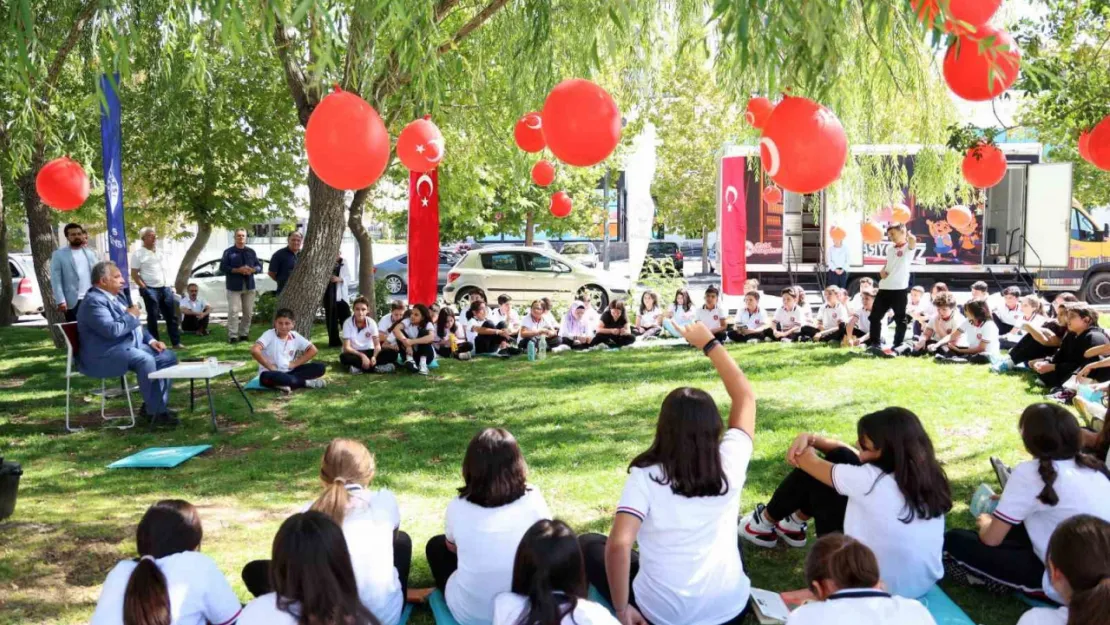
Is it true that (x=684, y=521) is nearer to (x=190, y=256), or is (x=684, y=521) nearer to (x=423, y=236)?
(x=423, y=236)

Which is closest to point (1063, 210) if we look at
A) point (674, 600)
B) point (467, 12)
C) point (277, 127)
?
point (467, 12)

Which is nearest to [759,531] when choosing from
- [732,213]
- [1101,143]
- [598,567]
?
[598,567]

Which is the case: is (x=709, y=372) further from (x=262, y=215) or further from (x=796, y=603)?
(x=262, y=215)

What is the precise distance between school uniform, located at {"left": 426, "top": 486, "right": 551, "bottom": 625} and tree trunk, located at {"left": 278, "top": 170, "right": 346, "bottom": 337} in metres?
7.32

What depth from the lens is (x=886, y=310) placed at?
10.9 meters

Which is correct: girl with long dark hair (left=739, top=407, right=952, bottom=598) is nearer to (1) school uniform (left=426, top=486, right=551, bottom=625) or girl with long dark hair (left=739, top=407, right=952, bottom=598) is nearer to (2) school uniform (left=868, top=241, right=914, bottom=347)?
(1) school uniform (left=426, top=486, right=551, bottom=625)

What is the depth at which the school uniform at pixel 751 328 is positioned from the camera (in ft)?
41.0

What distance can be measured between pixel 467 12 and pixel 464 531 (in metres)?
9.82

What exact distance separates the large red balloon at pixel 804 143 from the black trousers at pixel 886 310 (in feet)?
22.7

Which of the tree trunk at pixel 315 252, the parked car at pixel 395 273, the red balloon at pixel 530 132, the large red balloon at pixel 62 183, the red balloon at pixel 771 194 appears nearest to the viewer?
the red balloon at pixel 530 132

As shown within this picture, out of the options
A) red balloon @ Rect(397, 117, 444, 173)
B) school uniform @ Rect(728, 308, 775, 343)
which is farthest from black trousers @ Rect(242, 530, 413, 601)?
school uniform @ Rect(728, 308, 775, 343)

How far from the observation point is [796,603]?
3.85 meters

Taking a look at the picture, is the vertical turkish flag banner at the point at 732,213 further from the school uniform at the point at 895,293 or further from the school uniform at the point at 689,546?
the school uniform at the point at 689,546

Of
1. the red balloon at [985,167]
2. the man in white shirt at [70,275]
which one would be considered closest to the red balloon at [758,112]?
the red balloon at [985,167]
